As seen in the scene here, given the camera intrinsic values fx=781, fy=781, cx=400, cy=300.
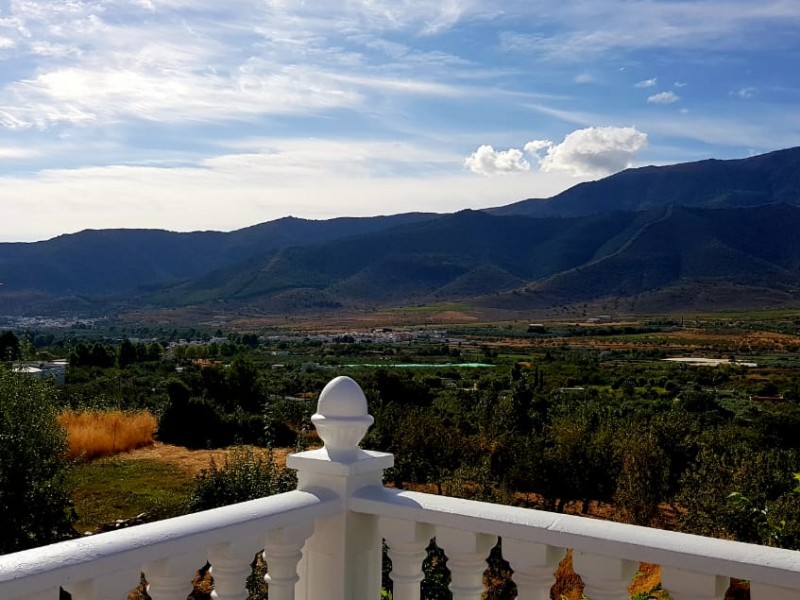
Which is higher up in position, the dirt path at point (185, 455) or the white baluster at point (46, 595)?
the white baluster at point (46, 595)

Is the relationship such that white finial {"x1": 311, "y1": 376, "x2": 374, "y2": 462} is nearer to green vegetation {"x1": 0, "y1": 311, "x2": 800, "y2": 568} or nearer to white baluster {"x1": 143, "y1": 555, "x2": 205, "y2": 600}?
white baluster {"x1": 143, "y1": 555, "x2": 205, "y2": 600}

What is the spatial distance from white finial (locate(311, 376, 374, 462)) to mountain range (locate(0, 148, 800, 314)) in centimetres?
8340

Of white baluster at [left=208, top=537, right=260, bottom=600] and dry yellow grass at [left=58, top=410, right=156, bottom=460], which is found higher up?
white baluster at [left=208, top=537, right=260, bottom=600]

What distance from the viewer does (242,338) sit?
58.3 meters

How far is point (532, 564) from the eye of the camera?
1683 mm

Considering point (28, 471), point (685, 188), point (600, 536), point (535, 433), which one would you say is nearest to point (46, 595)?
point (600, 536)

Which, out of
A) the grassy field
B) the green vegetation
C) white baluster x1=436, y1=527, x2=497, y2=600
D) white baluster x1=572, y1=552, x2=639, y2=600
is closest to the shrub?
the green vegetation

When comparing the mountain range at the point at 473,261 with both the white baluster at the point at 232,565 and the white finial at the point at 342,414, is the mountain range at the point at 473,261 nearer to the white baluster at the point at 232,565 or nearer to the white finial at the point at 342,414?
the white finial at the point at 342,414

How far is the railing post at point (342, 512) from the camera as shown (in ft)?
6.31

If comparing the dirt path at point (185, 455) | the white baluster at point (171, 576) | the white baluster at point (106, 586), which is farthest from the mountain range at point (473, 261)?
the white baluster at point (106, 586)

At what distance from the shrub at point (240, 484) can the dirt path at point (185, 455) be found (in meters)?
4.55

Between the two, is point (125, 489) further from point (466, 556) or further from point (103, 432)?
point (466, 556)

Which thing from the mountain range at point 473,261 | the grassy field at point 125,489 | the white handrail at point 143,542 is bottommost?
the grassy field at point 125,489

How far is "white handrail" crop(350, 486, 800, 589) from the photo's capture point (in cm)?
142
